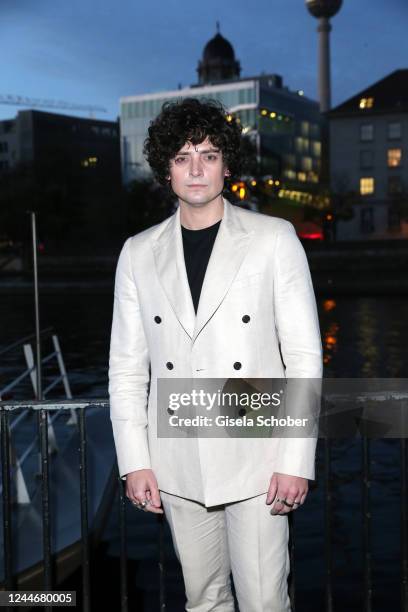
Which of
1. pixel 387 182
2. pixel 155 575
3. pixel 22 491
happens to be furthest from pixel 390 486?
pixel 387 182

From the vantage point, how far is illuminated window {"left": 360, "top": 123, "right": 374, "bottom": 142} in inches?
2798

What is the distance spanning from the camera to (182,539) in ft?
10.4

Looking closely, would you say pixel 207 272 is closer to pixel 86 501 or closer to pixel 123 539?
pixel 86 501

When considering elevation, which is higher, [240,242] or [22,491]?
[240,242]

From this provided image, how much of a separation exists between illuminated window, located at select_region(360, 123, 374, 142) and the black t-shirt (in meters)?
71.3

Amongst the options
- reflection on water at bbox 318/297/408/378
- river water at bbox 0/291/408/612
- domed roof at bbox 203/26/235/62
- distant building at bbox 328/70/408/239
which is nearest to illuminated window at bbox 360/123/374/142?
distant building at bbox 328/70/408/239

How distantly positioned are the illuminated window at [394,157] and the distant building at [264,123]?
9.75 metres

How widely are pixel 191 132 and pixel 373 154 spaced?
2819 inches

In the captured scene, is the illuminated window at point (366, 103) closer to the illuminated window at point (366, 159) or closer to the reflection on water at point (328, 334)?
the illuminated window at point (366, 159)

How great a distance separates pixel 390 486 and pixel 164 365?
659 cm

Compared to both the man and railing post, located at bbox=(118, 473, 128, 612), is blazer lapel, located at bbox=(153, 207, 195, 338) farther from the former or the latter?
railing post, located at bbox=(118, 473, 128, 612)

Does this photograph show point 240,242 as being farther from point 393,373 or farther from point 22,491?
point 393,373

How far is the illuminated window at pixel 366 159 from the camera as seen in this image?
7162 centimetres

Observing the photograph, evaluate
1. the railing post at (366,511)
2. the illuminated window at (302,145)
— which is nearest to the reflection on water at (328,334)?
the railing post at (366,511)
